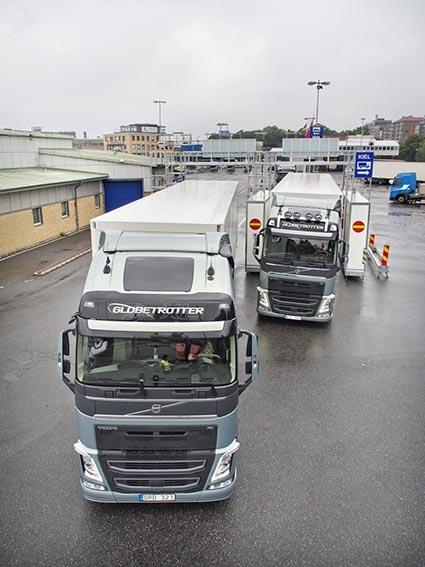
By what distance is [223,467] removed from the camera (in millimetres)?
5699

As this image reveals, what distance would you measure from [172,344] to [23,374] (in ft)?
20.2

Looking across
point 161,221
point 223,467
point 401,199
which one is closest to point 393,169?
point 401,199

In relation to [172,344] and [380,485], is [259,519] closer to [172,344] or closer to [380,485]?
[380,485]

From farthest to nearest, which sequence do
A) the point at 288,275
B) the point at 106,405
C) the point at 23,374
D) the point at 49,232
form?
the point at 49,232 < the point at 288,275 < the point at 23,374 < the point at 106,405

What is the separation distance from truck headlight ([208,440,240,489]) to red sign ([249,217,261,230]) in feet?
42.3

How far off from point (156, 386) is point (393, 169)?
61.8 metres

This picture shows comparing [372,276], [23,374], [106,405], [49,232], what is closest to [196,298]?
[106,405]

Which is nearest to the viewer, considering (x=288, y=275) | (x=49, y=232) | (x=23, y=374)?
(x=23, y=374)

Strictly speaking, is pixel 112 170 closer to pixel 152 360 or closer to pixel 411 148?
pixel 152 360

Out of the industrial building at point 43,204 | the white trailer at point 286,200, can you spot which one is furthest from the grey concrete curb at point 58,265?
the white trailer at point 286,200

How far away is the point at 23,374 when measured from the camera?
1008cm

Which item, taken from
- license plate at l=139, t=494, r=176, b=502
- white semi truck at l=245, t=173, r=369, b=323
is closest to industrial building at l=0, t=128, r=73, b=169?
white semi truck at l=245, t=173, r=369, b=323

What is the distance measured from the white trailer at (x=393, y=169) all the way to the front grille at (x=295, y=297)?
51208mm

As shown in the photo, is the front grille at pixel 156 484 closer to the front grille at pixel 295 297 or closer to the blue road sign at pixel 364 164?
the front grille at pixel 295 297
